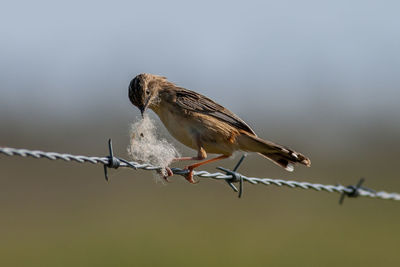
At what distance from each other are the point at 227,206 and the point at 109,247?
26.5ft

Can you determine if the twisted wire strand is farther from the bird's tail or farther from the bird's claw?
the bird's tail

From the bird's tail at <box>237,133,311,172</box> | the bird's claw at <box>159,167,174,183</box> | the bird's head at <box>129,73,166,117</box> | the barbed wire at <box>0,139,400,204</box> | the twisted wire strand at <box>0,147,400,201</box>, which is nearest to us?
the twisted wire strand at <box>0,147,400,201</box>

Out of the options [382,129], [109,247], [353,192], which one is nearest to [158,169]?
[353,192]

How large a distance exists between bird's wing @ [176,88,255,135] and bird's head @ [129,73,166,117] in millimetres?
337

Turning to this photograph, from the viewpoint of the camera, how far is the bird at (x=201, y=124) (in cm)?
827

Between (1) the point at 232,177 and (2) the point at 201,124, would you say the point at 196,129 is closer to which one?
(2) the point at 201,124

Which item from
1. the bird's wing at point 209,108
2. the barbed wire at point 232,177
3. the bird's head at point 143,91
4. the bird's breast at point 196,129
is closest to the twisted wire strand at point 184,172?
the barbed wire at point 232,177

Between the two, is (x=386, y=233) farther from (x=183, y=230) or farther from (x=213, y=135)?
(x=213, y=135)

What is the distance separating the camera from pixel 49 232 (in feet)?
69.8

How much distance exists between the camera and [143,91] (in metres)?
8.39

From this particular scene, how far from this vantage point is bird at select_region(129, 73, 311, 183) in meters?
8.27

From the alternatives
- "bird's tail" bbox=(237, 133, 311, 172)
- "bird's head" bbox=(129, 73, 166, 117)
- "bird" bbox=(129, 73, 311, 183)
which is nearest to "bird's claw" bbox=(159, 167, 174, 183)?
"bird" bbox=(129, 73, 311, 183)

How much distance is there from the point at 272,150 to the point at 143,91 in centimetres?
169

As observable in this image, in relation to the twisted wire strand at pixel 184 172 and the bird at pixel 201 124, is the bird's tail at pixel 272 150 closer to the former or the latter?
the bird at pixel 201 124
